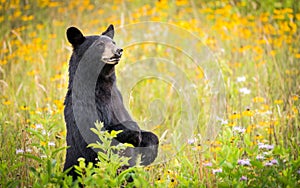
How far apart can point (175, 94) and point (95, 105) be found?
2386 millimetres

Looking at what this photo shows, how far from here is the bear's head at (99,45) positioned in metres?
4.11

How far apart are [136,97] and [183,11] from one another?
2.71m

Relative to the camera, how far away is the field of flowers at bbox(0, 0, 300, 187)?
376 centimetres

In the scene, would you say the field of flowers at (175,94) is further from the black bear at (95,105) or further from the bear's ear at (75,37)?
the bear's ear at (75,37)

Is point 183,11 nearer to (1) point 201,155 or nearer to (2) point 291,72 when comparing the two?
(2) point 291,72

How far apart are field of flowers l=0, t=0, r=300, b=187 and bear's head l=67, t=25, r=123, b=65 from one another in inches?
22.8

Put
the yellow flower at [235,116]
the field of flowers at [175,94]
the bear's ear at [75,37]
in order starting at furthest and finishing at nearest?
1. the yellow flower at [235,116]
2. the bear's ear at [75,37]
3. the field of flowers at [175,94]

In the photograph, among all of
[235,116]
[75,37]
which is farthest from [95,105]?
[235,116]

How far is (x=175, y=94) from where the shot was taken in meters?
6.43

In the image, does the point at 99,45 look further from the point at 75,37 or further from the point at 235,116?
the point at 235,116

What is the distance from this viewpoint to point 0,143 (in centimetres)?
458

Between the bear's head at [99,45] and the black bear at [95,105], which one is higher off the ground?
the bear's head at [99,45]

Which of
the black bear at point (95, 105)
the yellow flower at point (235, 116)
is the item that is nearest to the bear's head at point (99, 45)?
the black bear at point (95, 105)

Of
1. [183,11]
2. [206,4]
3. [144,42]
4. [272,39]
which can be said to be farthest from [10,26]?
[272,39]
